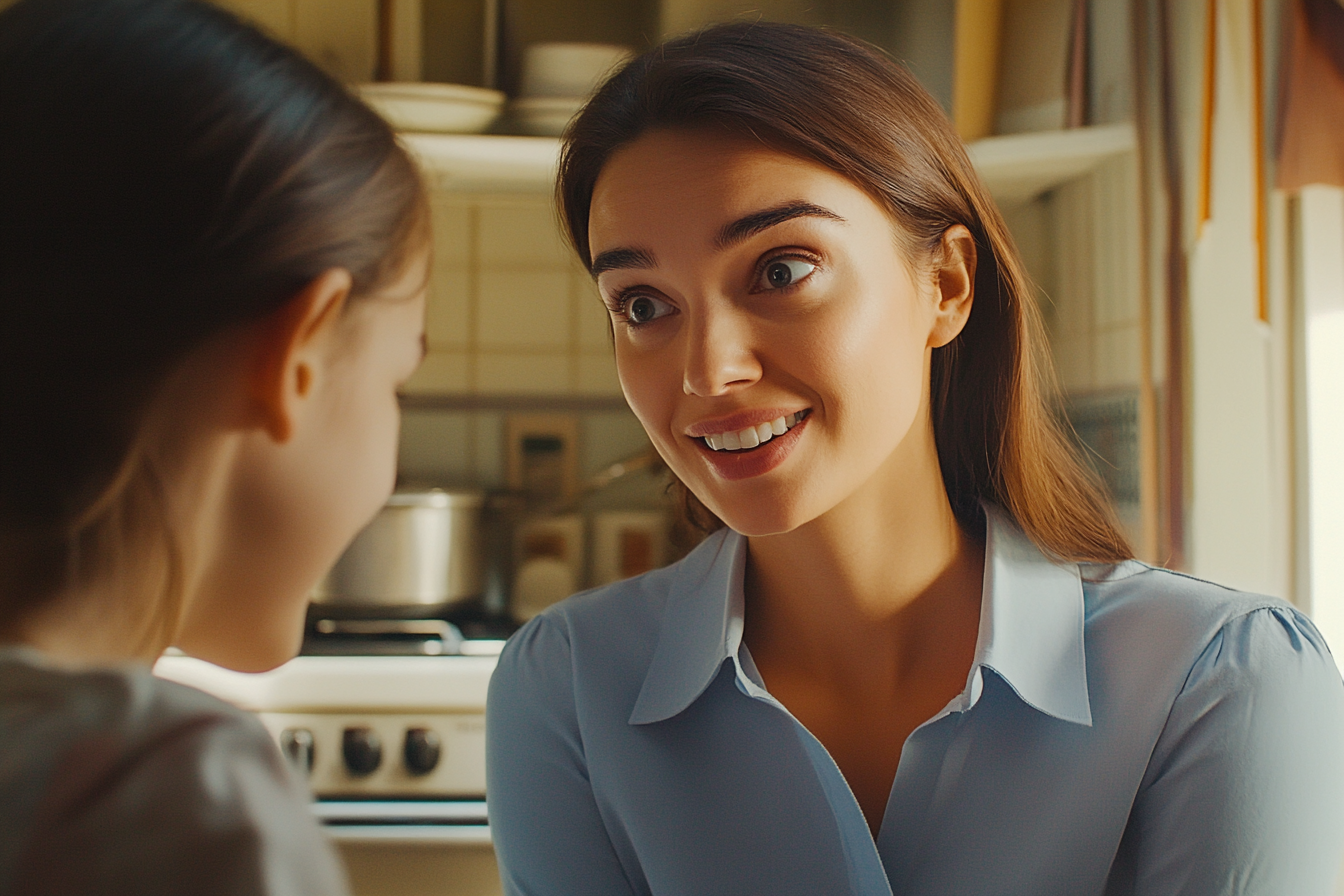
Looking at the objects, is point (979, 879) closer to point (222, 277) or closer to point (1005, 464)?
point (1005, 464)

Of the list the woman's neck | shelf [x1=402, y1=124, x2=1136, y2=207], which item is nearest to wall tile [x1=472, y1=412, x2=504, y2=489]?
shelf [x1=402, y1=124, x2=1136, y2=207]

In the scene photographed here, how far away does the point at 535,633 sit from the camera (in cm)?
92

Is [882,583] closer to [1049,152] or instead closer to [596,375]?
[1049,152]

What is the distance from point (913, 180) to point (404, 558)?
3.62ft

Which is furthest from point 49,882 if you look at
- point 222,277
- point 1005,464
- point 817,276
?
point 1005,464

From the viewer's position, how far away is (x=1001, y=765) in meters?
0.76

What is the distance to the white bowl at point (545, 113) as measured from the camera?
170cm

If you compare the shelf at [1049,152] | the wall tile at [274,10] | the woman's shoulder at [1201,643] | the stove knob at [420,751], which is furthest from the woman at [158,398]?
the wall tile at [274,10]

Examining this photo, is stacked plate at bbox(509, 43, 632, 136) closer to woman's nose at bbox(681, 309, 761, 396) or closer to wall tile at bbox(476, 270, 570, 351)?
wall tile at bbox(476, 270, 570, 351)

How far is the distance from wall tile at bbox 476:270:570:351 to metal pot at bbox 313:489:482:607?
41 cm

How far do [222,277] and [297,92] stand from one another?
0.30 ft

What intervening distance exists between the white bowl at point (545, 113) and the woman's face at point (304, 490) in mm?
1249

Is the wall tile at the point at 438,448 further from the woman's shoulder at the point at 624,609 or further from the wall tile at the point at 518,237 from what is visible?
the woman's shoulder at the point at 624,609

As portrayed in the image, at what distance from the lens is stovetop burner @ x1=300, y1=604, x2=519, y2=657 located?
5.01 ft
